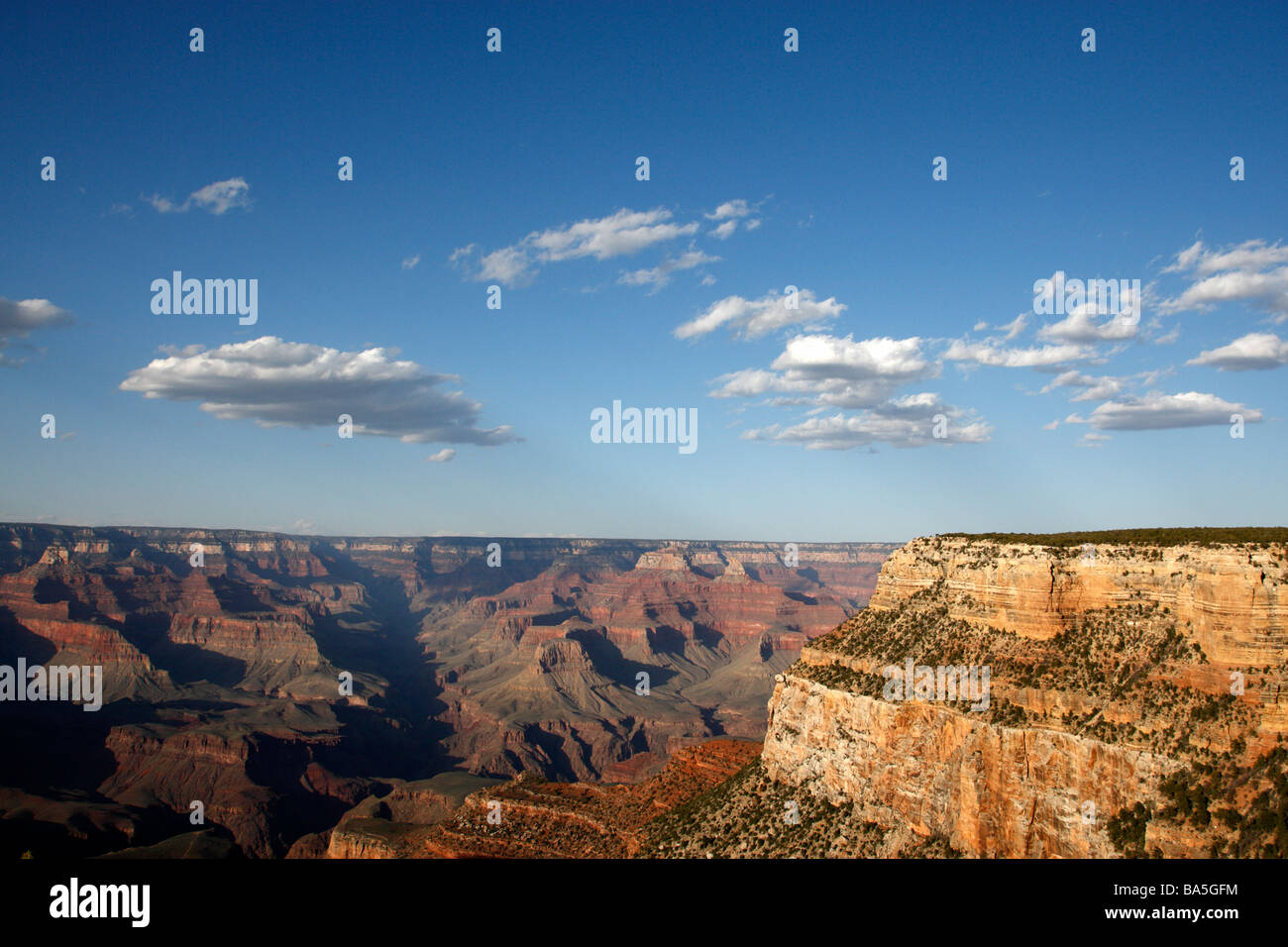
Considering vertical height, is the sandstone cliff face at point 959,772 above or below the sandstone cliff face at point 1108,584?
below

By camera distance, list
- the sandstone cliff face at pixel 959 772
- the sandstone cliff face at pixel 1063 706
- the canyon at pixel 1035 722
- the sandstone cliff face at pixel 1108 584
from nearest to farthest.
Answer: the canyon at pixel 1035 722 → the sandstone cliff face at pixel 1063 706 → the sandstone cliff face at pixel 959 772 → the sandstone cliff face at pixel 1108 584

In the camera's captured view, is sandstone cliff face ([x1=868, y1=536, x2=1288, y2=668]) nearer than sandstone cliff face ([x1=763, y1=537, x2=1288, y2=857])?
No

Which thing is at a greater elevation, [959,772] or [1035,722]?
[1035,722]

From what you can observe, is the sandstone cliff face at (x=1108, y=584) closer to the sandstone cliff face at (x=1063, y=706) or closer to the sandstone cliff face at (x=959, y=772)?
the sandstone cliff face at (x=1063, y=706)

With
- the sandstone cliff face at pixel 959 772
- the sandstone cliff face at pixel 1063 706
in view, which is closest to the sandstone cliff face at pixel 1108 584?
the sandstone cliff face at pixel 1063 706

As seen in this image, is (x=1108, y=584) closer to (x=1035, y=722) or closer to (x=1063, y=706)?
(x=1063, y=706)

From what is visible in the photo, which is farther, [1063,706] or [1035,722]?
[1035,722]

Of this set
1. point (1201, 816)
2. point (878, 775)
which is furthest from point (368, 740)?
point (1201, 816)

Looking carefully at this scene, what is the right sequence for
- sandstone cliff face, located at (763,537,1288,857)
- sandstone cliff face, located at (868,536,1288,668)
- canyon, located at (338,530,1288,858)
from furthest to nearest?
1. sandstone cliff face, located at (868,536,1288,668)
2. sandstone cliff face, located at (763,537,1288,857)
3. canyon, located at (338,530,1288,858)

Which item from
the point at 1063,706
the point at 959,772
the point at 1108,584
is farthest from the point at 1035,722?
the point at 1108,584

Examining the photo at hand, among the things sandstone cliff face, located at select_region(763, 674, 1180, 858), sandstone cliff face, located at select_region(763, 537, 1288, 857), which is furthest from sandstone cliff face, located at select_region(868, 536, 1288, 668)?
sandstone cliff face, located at select_region(763, 674, 1180, 858)

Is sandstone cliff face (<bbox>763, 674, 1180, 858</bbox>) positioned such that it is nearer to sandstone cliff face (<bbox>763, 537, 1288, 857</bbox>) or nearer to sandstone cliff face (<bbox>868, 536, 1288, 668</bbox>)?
sandstone cliff face (<bbox>763, 537, 1288, 857</bbox>)

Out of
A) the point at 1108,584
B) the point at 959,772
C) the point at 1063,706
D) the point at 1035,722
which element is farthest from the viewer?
the point at 1108,584

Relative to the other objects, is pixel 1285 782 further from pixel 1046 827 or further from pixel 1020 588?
pixel 1020 588
